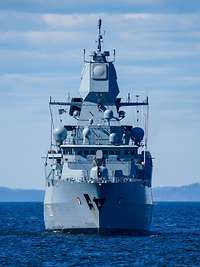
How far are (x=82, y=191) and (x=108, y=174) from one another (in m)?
3.88

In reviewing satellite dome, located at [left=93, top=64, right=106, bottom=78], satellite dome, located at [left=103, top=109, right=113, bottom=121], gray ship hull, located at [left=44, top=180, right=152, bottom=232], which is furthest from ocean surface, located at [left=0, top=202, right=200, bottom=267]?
satellite dome, located at [left=93, top=64, right=106, bottom=78]

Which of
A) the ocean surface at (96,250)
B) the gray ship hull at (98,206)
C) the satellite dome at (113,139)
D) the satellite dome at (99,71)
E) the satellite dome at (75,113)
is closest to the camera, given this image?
the ocean surface at (96,250)

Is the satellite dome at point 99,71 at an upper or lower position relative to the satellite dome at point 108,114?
upper

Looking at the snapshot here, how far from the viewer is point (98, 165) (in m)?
102

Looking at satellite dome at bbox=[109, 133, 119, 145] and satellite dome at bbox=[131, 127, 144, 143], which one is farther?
satellite dome at bbox=[131, 127, 144, 143]

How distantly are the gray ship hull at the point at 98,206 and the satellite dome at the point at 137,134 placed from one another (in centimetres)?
809

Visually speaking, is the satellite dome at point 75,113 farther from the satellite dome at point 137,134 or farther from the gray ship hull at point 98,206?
the gray ship hull at point 98,206

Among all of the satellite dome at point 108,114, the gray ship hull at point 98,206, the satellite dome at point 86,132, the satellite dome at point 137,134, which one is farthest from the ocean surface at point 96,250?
the satellite dome at point 108,114

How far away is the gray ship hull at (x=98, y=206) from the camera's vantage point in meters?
99.9

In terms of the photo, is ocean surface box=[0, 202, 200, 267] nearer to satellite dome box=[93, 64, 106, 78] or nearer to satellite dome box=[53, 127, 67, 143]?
satellite dome box=[53, 127, 67, 143]

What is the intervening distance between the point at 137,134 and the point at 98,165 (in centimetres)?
1152

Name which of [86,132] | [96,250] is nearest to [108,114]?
[86,132]

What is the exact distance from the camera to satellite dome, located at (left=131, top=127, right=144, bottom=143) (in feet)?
369

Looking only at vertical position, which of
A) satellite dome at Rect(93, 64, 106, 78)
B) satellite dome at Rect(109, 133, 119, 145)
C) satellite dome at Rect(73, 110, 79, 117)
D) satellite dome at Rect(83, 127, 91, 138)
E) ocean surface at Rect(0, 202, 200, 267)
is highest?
satellite dome at Rect(93, 64, 106, 78)
